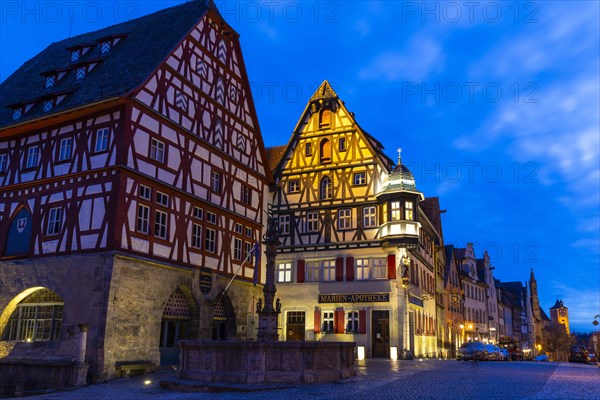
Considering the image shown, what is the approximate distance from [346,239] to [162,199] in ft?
48.6

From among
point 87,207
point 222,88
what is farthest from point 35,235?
point 222,88

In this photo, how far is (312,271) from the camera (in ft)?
124

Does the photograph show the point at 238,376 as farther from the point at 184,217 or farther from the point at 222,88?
the point at 222,88

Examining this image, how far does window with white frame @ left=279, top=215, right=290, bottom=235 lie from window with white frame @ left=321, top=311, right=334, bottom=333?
6.17 m

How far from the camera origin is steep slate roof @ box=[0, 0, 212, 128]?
25.6 metres

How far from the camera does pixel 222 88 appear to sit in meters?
31.8

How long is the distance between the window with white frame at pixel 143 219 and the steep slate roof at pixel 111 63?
496cm

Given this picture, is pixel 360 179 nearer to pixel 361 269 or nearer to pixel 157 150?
pixel 361 269

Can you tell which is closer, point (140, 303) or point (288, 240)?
point (140, 303)

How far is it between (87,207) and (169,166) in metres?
4.34

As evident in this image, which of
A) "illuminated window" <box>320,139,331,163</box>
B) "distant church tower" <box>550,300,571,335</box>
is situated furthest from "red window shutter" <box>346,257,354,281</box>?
"distant church tower" <box>550,300,571,335</box>

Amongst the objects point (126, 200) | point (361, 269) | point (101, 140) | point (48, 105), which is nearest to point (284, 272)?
point (361, 269)

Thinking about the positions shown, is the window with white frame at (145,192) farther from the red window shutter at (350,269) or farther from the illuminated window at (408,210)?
the illuminated window at (408,210)

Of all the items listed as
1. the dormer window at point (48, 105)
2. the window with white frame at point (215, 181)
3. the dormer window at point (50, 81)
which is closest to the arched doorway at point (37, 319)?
the dormer window at point (48, 105)
